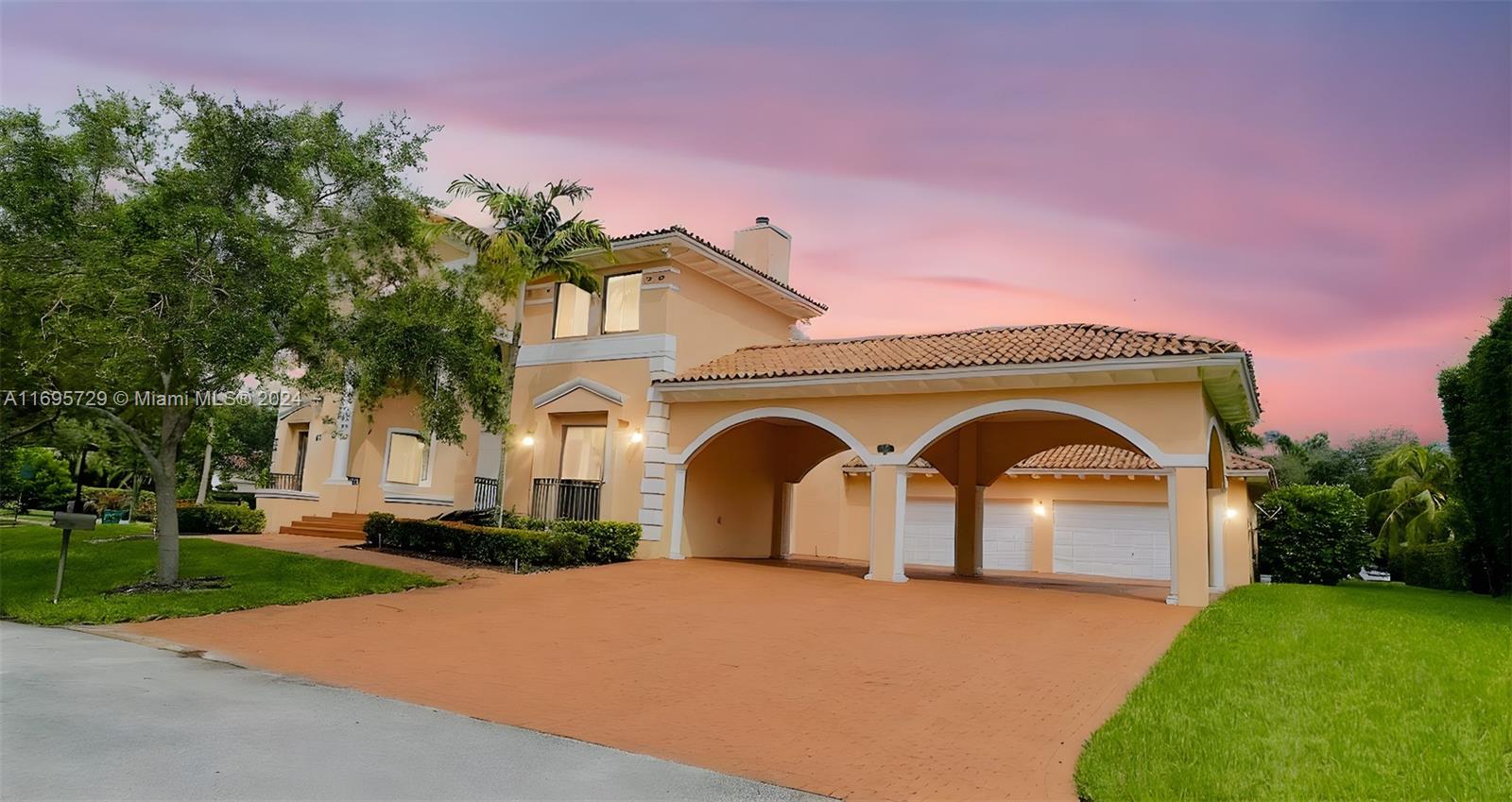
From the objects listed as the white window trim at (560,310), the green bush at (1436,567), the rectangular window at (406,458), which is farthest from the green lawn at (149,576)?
the green bush at (1436,567)

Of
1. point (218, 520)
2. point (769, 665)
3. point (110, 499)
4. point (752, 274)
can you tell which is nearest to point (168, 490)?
point (769, 665)

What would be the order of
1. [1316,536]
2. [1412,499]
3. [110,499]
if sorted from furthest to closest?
[1412,499], [110,499], [1316,536]

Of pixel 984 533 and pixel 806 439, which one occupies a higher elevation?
pixel 806 439

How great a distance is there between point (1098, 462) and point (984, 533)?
380 centimetres

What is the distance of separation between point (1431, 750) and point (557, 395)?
16.1m

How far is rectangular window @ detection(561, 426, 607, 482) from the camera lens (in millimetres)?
18547

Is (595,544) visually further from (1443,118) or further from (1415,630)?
(1443,118)

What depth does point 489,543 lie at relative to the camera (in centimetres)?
1562

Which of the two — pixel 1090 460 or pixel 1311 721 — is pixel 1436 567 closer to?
pixel 1090 460

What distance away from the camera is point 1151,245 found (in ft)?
53.2

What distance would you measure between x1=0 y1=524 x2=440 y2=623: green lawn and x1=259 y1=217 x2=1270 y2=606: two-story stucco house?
113 inches

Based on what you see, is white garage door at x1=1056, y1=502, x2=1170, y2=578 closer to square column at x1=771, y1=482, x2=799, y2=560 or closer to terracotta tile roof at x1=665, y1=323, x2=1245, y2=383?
square column at x1=771, y1=482, x2=799, y2=560

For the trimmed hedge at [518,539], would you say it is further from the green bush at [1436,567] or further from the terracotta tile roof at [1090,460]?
the green bush at [1436,567]

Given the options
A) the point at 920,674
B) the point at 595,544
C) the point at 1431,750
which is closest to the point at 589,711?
the point at 920,674
